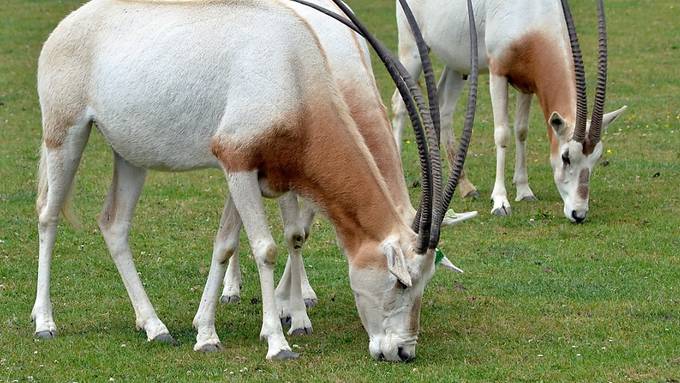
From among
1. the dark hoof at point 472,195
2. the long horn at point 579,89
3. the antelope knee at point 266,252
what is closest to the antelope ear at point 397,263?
the antelope knee at point 266,252

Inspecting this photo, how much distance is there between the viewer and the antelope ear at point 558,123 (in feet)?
36.7

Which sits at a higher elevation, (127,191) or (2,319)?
(127,191)

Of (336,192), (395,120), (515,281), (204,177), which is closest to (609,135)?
(395,120)

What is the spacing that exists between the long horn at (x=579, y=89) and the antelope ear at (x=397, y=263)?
14.7ft

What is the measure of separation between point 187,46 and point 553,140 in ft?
15.7

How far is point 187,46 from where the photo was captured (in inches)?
304

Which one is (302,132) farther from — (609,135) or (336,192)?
(609,135)

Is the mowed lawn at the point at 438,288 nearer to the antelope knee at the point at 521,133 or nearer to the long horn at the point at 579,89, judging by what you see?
the antelope knee at the point at 521,133

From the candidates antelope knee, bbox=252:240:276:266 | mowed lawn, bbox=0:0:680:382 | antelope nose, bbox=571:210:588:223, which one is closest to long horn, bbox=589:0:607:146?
antelope nose, bbox=571:210:588:223

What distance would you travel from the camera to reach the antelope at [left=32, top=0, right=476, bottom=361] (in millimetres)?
7141

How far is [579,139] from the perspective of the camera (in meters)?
11.2

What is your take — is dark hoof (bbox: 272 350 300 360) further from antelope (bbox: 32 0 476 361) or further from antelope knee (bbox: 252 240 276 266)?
antelope knee (bbox: 252 240 276 266)

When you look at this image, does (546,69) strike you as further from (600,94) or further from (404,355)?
(404,355)

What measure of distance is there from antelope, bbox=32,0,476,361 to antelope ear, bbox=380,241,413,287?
0.01 m
